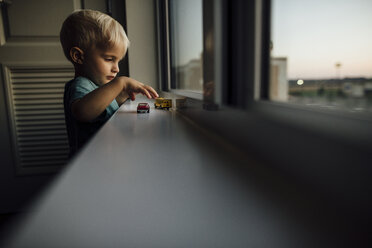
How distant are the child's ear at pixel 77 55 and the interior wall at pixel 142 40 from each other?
494 millimetres

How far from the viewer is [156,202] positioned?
0.82ft

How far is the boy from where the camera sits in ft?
3.23

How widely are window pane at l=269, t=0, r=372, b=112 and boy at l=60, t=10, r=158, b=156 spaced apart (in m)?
0.66

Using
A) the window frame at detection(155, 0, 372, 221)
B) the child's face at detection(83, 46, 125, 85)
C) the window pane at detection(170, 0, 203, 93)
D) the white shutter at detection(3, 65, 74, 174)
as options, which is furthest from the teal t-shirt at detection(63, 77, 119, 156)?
the white shutter at detection(3, 65, 74, 174)

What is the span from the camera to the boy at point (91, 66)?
99cm

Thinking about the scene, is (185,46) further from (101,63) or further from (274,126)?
(274,126)

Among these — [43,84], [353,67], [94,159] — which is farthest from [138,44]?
[353,67]


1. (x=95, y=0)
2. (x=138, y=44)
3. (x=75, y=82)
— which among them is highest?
(x=95, y=0)

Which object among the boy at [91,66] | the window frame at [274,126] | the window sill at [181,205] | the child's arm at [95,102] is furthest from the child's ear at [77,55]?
the window sill at [181,205]

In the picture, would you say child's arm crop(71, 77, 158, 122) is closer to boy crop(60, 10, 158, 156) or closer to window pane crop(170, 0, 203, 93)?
boy crop(60, 10, 158, 156)

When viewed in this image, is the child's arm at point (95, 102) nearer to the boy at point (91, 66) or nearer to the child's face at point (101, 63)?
the boy at point (91, 66)

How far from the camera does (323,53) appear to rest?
0.35m

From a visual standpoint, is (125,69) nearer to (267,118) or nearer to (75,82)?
(75,82)

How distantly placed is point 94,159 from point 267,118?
10.2 inches
